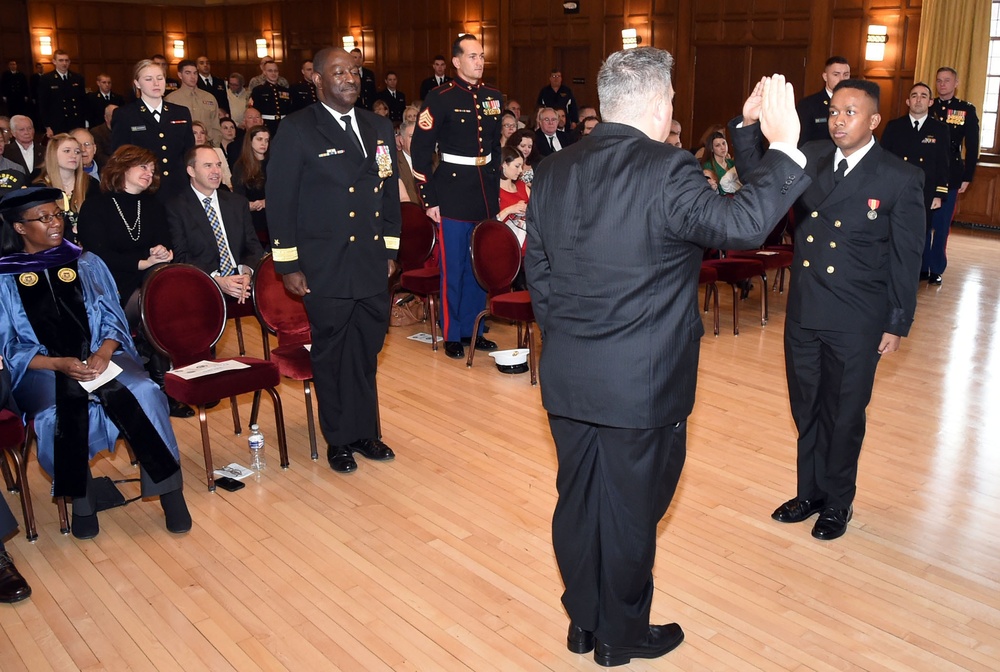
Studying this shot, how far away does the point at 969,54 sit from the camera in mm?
11336

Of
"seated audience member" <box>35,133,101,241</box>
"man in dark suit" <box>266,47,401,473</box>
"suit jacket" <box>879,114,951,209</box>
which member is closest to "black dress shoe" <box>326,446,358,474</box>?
"man in dark suit" <box>266,47,401,473</box>

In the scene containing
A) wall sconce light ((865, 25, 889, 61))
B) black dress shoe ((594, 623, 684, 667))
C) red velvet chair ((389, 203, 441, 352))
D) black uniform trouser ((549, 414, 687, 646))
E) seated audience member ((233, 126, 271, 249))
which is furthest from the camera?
wall sconce light ((865, 25, 889, 61))

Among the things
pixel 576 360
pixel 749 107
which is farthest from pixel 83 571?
pixel 749 107

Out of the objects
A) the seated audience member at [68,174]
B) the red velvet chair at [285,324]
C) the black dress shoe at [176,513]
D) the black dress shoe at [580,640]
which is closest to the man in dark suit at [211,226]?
the seated audience member at [68,174]

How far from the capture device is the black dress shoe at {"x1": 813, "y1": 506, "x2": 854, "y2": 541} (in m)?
3.88

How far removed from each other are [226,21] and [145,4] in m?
1.73

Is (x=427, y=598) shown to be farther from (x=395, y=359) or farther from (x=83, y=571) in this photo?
(x=395, y=359)

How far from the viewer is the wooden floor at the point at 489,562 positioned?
10.4 feet

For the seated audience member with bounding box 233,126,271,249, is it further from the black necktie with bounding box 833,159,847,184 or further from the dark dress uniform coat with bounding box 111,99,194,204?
the black necktie with bounding box 833,159,847,184

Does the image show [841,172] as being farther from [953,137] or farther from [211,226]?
[953,137]

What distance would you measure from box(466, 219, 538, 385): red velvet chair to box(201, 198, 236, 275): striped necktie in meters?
1.51

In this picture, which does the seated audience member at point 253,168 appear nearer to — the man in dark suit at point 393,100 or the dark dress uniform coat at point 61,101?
the dark dress uniform coat at point 61,101

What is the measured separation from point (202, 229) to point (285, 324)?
1063mm

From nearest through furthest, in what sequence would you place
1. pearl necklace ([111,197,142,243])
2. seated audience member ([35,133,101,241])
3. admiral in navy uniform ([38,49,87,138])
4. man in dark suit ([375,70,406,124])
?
pearl necklace ([111,197,142,243]) → seated audience member ([35,133,101,241]) → admiral in navy uniform ([38,49,87,138]) → man in dark suit ([375,70,406,124])
